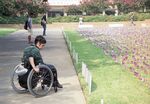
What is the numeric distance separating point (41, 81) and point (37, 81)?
18 centimetres

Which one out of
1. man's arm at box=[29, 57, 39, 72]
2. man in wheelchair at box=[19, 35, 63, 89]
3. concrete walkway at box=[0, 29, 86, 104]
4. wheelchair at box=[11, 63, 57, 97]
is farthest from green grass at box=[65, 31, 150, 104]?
man in wheelchair at box=[19, 35, 63, 89]

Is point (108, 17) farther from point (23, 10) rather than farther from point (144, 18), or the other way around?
point (23, 10)

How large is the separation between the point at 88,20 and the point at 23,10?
8295mm

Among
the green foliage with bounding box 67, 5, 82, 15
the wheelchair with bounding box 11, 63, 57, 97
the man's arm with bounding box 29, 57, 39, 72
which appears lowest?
the green foliage with bounding box 67, 5, 82, 15

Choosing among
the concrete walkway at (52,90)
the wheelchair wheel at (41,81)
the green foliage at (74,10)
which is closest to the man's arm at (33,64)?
the wheelchair wheel at (41,81)

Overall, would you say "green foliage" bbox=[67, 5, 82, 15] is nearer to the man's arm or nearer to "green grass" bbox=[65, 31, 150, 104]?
"green grass" bbox=[65, 31, 150, 104]

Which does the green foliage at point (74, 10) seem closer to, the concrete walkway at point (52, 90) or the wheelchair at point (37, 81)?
the concrete walkway at point (52, 90)

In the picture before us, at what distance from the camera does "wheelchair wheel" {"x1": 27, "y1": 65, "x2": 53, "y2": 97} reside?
10109 millimetres

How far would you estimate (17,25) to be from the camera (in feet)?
169

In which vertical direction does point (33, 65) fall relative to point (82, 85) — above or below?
above

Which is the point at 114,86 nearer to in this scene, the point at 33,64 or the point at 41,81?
the point at 41,81

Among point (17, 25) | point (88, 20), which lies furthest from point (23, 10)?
point (88, 20)

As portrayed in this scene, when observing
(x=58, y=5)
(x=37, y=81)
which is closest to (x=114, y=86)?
(x=37, y=81)

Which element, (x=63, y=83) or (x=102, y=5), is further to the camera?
(x=102, y=5)
